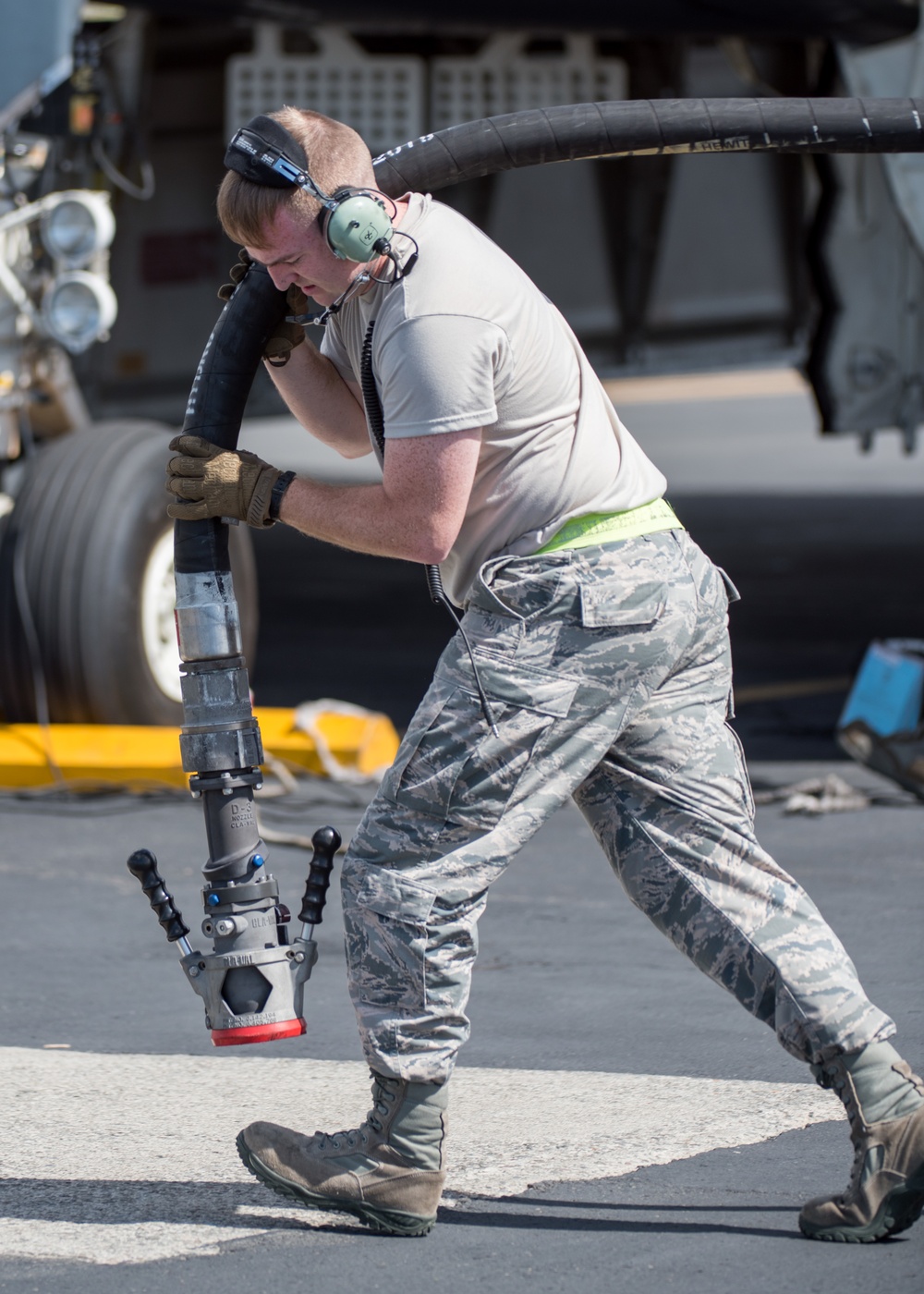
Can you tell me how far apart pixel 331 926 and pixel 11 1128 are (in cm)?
179

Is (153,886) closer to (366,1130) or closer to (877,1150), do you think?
(366,1130)

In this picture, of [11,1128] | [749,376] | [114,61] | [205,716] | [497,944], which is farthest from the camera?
[749,376]

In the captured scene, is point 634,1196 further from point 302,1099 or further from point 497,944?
point 497,944

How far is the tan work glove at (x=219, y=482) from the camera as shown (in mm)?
3297

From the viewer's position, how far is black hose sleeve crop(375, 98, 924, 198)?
11.7 feet

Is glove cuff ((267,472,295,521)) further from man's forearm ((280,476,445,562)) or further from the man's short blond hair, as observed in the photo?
the man's short blond hair

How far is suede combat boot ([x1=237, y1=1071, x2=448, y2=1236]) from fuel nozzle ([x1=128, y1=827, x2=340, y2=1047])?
19 cm

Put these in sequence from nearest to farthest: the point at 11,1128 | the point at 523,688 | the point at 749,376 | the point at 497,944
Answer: the point at 523,688, the point at 11,1128, the point at 497,944, the point at 749,376

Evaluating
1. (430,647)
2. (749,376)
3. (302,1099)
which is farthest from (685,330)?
(749,376)

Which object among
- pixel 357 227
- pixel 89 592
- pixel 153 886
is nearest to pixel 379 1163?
pixel 153 886

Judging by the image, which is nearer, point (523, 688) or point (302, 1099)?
point (523, 688)

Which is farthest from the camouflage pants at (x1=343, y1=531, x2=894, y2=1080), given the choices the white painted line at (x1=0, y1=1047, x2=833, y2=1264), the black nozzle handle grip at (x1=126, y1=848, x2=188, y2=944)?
the white painted line at (x1=0, y1=1047, x2=833, y2=1264)

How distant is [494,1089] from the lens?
4.05 m

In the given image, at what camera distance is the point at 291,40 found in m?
9.30
